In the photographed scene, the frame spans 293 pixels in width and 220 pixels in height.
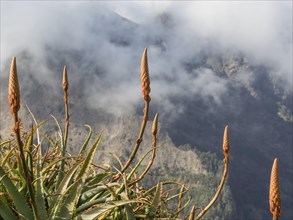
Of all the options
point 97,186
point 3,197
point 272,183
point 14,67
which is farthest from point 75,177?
point 272,183

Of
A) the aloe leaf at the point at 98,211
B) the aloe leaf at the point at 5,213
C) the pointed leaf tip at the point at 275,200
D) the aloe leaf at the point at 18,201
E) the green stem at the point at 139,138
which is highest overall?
the green stem at the point at 139,138

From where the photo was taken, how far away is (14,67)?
1.77 metres

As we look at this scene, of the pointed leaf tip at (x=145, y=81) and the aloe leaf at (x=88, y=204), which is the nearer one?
the pointed leaf tip at (x=145, y=81)

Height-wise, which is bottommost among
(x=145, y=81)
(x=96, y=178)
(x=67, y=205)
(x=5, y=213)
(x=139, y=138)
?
(x=5, y=213)

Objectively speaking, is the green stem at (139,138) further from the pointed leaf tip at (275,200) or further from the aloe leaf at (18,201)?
the pointed leaf tip at (275,200)

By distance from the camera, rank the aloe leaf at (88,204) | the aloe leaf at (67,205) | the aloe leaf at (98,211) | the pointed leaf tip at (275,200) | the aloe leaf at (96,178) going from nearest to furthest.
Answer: the pointed leaf tip at (275,200), the aloe leaf at (98,211), the aloe leaf at (67,205), the aloe leaf at (88,204), the aloe leaf at (96,178)

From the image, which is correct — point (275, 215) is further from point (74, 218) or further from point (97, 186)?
point (97, 186)

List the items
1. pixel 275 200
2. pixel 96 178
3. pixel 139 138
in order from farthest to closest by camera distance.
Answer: pixel 96 178, pixel 139 138, pixel 275 200

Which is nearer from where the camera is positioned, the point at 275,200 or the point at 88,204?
the point at 275,200

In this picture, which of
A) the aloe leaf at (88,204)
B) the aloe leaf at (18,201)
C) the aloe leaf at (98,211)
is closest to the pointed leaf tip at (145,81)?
the aloe leaf at (98,211)

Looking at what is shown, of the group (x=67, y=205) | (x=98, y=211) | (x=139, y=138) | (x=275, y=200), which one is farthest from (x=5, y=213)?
(x=275, y=200)

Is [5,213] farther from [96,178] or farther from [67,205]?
[96,178]

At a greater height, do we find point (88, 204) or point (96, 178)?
point (96, 178)

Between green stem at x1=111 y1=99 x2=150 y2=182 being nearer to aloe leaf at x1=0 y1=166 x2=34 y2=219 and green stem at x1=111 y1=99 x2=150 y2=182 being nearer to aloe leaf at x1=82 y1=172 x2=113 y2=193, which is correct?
aloe leaf at x1=82 y1=172 x2=113 y2=193
